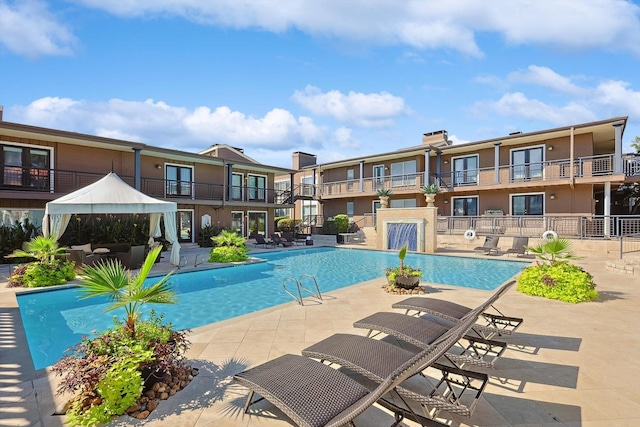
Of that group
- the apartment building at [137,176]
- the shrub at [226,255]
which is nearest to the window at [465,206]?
the apartment building at [137,176]

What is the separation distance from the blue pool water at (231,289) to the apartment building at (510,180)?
21.8 feet

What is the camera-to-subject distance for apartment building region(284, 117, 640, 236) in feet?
57.5

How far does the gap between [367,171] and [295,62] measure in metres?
14.4

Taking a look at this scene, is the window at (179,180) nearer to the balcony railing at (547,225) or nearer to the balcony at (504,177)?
the balcony at (504,177)

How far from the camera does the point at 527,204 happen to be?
20703 mm

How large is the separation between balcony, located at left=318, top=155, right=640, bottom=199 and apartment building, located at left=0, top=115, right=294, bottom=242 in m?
6.24

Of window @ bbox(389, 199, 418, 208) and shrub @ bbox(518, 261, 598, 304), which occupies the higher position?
window @ bbox(389, 199, 418, 208)

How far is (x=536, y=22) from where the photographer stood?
35.9 ft

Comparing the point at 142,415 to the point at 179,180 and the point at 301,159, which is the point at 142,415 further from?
the point at 301,159

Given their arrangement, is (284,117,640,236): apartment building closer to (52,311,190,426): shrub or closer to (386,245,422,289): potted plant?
(386,245,422,289): potted plant

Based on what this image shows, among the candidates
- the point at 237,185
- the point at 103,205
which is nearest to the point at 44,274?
the point at 103,205

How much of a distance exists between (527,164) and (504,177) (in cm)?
167

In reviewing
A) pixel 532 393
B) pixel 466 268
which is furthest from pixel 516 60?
pixel 532 393

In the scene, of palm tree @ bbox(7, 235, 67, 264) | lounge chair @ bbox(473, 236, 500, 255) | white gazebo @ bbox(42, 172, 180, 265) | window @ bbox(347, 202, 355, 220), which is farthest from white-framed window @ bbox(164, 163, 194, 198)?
lounge chair @ bbox(473, 236, 500, 255)
